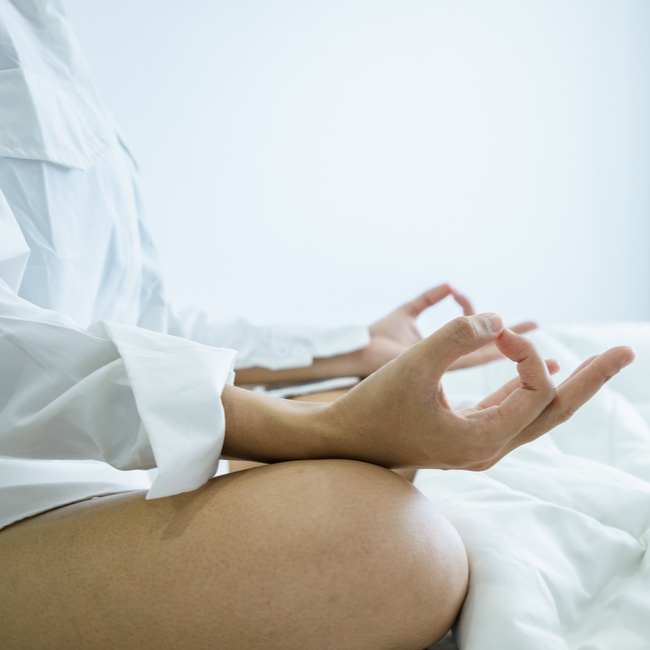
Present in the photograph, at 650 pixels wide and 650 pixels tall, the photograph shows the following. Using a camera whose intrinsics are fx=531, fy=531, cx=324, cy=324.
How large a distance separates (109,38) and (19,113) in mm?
985

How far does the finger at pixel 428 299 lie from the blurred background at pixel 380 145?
622 mm

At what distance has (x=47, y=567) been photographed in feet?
1.23

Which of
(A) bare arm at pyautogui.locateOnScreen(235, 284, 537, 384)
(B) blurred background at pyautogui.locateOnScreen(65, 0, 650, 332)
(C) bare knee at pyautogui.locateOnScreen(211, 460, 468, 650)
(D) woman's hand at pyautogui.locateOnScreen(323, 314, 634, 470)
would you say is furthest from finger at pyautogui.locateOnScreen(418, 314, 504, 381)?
(B) blurred background at pyautogui.locateOnScreen(65, 0, 650, 332)

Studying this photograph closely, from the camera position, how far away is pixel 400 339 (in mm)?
959

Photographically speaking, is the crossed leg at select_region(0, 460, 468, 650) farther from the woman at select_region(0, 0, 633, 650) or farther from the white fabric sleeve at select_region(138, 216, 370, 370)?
the white fabric sleeve at select_region(138, 216, 370, 370)

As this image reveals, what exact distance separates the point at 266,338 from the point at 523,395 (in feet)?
1.88

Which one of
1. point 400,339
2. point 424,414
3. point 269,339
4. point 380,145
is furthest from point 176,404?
point 380,145

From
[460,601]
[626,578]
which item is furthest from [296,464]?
[626,578]

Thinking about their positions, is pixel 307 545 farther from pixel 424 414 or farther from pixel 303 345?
pixel 303 345

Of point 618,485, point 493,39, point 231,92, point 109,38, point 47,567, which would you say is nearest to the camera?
point 47,567

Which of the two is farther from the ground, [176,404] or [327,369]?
[176,404]

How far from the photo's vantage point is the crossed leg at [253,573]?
0.34 meters

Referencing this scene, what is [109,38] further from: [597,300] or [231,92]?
[597,300]

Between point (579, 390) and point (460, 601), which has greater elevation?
A: point (579, 390)
